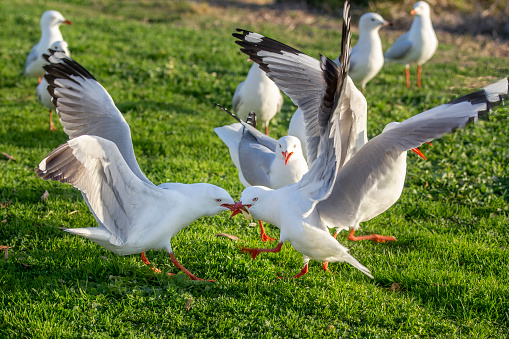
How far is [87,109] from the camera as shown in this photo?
4691 mm

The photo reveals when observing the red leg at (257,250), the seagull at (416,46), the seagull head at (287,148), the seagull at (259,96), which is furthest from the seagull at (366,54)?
the red leg at (257,250)

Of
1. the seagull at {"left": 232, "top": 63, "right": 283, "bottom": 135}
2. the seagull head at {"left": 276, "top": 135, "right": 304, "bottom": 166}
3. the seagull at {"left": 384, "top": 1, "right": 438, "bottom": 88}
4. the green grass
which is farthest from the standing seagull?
the seagull head at {"left": 276, "top": 135, "right": 304, "bottom": 166}

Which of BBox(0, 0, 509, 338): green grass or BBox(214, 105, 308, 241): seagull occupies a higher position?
BBox(214, 105, 308, 241): seagull

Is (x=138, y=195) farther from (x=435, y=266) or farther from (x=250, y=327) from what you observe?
(x=435, y=266)

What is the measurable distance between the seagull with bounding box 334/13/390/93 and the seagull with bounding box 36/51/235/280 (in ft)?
16.2

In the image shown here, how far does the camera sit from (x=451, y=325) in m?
3.67

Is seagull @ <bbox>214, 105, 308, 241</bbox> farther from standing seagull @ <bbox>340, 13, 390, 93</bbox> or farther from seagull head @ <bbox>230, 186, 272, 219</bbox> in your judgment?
standing seagull @ <bbox>340, 13, 390, 93</bbox>

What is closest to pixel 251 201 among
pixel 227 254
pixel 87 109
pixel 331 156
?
pixel 227 254

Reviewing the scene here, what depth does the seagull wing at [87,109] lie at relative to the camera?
15.1 ft

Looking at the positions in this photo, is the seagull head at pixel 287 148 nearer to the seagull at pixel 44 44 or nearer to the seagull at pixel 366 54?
the seagull at pixel 366 54

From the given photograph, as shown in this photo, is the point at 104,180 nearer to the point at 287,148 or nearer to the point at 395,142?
the point at 287,148

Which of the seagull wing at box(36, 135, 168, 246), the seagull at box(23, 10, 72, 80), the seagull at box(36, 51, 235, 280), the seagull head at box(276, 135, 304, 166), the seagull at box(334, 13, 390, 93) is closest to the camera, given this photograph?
the seagull wing at box(36, 135, 168, 246)


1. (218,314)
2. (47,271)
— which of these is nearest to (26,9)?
(47,271)

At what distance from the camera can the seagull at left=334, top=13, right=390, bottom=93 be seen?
8.67m
